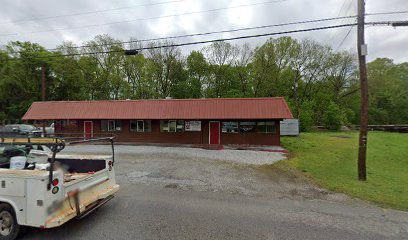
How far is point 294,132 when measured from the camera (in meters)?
29.5

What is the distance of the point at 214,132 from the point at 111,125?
397 inches

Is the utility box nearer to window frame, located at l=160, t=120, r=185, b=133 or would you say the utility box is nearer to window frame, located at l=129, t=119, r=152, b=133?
window frame, located at l=160, t=120, r=185, b=133

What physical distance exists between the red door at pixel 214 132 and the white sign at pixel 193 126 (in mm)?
1153

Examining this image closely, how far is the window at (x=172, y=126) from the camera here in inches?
849

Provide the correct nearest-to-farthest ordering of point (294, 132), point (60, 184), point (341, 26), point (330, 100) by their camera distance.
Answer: point (60, 184), point (341, 26), point (294, 132), point (330, 100)

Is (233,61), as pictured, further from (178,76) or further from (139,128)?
(139,128)

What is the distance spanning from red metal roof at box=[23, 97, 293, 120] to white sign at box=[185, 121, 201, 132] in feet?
3.46

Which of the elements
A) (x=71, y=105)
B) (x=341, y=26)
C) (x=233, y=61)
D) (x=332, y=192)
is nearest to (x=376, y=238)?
(x=332, y=192)

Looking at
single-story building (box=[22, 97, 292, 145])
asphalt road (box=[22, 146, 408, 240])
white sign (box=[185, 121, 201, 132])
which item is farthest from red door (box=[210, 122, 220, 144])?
asphalt road (box=[22, 146, 408, 240])

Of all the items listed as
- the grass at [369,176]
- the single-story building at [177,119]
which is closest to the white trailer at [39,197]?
the grass at [369,176]

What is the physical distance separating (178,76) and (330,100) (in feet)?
95.0

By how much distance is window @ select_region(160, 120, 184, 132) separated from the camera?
2156 cm

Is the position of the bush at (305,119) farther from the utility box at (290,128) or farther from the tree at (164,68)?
the tree at (164,68)

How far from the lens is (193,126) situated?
21.2 meters
